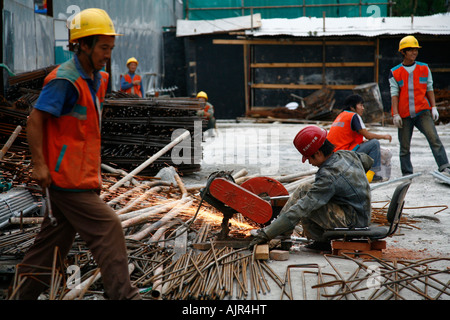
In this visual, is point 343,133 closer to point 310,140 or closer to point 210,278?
point 310,140

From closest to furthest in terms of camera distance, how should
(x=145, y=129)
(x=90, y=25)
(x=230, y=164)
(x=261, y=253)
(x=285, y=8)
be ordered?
(x=90, y=25) < (x=261, y=253) < (x=145, y=129) < (x=230, y=164) < (x=285, y=8)

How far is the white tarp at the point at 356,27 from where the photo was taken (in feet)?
61.2

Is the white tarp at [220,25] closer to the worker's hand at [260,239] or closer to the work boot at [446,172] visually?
the work boot at [446,172]

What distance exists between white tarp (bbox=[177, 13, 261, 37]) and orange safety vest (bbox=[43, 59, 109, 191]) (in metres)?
16.8

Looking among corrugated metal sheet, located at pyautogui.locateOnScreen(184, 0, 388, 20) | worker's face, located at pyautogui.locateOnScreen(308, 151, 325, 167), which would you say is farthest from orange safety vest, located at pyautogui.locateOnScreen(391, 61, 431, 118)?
corrugated metal sheet, located at pyautogui.locateOnScreen(184, 0, 388, 20)

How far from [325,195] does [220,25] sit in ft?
55.1

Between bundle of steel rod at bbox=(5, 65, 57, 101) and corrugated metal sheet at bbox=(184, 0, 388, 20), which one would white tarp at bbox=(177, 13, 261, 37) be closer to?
corrugated metal sheet at bbox=(184, 0, 388, 20)

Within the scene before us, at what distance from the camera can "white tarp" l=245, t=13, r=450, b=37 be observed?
61.2ft

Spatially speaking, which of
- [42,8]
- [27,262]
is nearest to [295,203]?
[27,262]

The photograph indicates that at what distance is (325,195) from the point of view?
476cm

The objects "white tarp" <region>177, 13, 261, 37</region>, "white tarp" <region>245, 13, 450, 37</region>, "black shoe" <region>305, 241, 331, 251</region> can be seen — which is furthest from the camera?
"white tarp" <region>177, 13, 261, 37</region>

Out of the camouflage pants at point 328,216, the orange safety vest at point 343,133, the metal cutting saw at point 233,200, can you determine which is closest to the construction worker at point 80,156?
the metal cutting saw at point 233,200

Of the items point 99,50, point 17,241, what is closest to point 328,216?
point 99,50

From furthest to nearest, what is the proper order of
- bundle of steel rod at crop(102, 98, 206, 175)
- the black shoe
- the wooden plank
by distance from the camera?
1. bundle of steel rod at crop(102, 98, 206, 175)
2. the black shoe
3. the wooden plank
